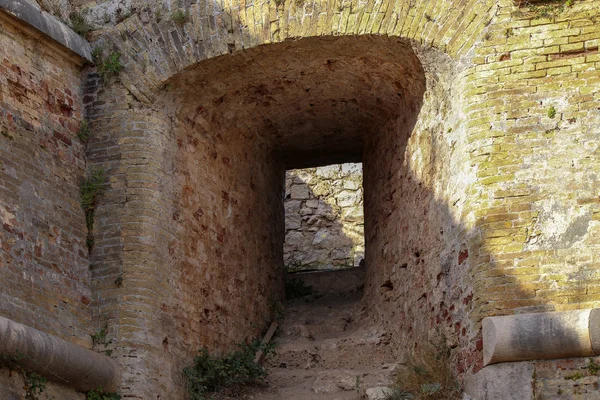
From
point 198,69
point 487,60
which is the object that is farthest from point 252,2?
point 487,60

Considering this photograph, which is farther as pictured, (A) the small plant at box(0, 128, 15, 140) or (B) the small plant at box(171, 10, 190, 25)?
(B) the small plant at box(171, 10, 190, 25)

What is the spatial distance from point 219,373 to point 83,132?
→ 2375 millimetres

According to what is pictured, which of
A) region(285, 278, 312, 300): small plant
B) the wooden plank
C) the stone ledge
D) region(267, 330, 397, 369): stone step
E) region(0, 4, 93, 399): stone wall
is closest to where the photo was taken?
region(0, 4, 93, 399): stone wall

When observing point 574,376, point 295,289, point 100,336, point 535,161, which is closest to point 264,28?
point 535,161

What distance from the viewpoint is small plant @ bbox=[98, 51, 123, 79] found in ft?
33.9

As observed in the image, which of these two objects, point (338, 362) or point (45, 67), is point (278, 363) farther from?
point (45, 67)

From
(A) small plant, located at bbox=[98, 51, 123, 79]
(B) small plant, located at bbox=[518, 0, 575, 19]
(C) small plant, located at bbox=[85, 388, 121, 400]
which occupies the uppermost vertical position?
(B) small plant, located at bbox=[518, 0, 575, 19]

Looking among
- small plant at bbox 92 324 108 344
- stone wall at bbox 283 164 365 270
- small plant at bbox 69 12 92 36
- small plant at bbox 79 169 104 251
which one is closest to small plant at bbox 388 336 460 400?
small plant at bbox 92 324 108 344

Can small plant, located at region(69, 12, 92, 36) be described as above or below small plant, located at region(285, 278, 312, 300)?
above

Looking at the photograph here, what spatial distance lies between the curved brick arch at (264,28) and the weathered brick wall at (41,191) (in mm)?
612

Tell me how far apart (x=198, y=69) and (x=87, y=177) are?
133 cm

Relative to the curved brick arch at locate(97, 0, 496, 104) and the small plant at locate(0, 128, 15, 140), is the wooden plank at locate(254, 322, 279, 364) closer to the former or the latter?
the curved brick arch at locate(97, 0, 496, 104)

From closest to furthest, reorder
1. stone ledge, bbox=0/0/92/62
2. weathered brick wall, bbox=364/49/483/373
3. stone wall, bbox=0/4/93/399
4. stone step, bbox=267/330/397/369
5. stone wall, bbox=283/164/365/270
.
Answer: stone wall, bbox=0/4/93/399 → weathered brick wall, bbox=364/49/483/373 → stone ledge, bbox=0/0/92/62 → stone step, bbox=267/330/397/369 → stone wall, bbox=283/164/365/270

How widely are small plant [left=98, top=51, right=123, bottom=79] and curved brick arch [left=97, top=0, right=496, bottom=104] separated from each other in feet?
0.18
